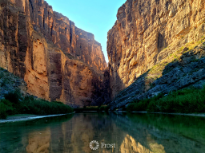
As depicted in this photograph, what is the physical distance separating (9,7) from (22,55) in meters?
7.54

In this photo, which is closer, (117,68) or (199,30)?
(199,30)

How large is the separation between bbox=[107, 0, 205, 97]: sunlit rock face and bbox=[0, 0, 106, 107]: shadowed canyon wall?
11.3 m

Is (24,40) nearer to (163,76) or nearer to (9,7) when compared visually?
(9,7)

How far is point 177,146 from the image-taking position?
10.5 feet

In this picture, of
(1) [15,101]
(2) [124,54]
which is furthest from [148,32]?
(1) [15,101]

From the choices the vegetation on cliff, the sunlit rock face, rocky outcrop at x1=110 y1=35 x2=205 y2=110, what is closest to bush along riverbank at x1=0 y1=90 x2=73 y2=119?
the vegetation on cliff

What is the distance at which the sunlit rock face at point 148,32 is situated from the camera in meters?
26.4

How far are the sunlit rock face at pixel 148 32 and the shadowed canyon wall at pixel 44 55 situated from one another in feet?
37.1

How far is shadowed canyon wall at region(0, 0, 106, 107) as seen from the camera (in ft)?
86.7

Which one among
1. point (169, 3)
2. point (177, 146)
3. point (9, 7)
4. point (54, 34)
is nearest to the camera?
point (177, 146)

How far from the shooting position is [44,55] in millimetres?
37344

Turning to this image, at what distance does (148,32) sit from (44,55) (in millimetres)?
22826

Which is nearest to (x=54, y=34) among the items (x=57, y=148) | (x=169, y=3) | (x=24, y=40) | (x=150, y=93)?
(x=24, y=40)

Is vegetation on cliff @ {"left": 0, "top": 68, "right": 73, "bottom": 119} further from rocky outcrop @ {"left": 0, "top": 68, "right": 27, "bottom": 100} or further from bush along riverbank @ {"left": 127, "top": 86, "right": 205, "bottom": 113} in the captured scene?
bush along riverbank @ {"left": 127, "top": 86, "right": 205, "bottom": 113}
